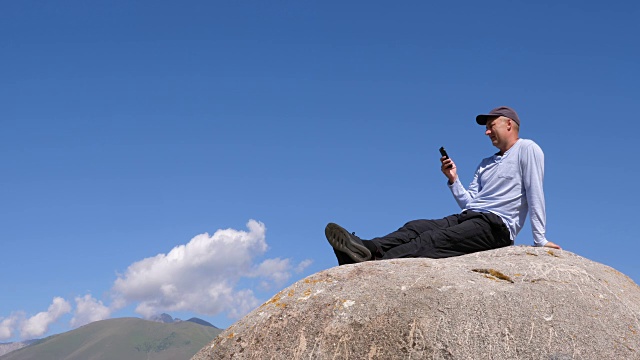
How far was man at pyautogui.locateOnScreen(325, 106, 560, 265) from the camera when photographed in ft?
36.4

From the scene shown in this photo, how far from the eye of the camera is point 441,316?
29.3ft

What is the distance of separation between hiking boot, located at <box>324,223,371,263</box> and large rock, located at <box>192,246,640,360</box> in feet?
1.51

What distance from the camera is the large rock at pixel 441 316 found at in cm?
872

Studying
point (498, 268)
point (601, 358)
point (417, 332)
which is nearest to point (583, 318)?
point (601, 358)

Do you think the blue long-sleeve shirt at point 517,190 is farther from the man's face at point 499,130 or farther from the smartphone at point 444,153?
the smartphone at point 444,153

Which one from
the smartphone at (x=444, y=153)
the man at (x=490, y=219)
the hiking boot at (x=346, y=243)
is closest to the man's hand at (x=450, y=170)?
the smartphone at (x=444, y=153)

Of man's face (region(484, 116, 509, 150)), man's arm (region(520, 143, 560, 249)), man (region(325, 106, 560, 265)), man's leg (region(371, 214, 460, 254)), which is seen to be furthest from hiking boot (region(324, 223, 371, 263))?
man's face (region(484, 116, 509, 150))

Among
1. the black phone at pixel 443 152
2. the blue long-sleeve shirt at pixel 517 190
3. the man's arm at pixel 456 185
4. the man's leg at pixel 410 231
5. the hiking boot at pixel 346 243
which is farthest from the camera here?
the black phone at pixel 443 152

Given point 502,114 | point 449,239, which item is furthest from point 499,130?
point 449,239

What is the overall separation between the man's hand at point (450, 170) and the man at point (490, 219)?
52 centimetres

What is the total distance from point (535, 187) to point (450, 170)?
166 cm

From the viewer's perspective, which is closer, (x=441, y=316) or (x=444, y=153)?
(x=441, y=316)

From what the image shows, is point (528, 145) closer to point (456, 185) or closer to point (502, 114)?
point (502, 114)

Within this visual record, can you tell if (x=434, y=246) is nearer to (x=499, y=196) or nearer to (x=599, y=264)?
(x=499, y=196)
